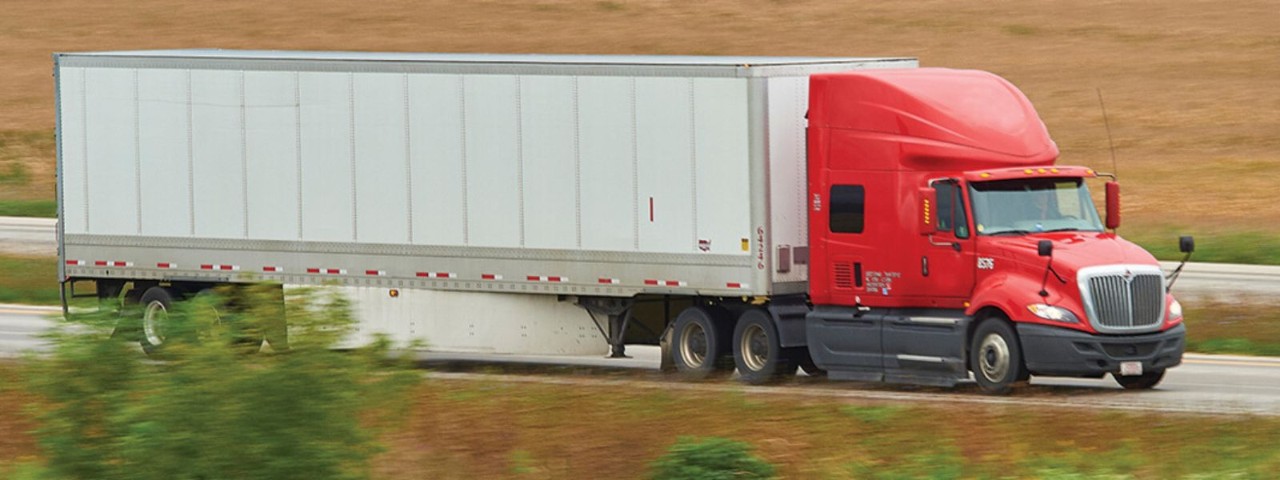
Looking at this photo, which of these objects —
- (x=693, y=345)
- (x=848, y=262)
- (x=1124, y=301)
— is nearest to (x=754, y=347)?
(x=693, y=345)

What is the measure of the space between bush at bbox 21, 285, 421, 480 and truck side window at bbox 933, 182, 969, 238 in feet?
33.8

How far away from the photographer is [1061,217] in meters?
22.0

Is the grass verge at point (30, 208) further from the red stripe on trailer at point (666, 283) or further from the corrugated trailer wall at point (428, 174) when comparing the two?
the red stripe on trailer at point (666, 283)

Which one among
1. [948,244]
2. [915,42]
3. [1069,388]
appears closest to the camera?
[948,244]

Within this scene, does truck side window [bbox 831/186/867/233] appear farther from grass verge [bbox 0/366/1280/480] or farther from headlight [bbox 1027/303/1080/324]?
grass verge [bbox 0/366/1280/480]

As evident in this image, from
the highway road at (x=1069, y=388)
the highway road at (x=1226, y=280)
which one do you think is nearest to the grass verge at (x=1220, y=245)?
the highway road at (x=1226, y=280)

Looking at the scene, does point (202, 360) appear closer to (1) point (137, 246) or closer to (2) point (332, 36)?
(1) point (137, 246)

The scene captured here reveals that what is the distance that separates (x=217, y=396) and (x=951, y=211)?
38.4 ft

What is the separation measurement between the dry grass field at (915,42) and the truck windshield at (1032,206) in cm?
2704

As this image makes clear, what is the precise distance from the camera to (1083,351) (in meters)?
20.6

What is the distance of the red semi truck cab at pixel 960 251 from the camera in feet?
68.4

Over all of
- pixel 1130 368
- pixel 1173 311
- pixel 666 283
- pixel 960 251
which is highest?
pixel 960 251

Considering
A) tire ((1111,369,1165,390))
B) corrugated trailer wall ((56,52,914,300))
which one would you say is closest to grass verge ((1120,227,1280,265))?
tire ((1111,369,1165,390))

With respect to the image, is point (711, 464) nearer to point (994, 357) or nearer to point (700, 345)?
point (994, 357)
